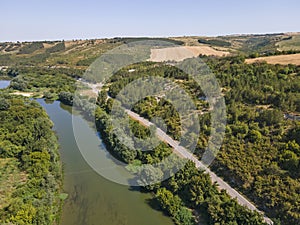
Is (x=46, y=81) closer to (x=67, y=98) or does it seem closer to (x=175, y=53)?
(x=67, y=98)

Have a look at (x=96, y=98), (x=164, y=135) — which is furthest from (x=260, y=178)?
(x=96, y=98)

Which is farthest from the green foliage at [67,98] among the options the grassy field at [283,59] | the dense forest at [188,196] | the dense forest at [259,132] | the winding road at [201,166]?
the grassy field at [283,59]

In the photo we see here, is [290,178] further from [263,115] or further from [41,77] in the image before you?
[41,77]

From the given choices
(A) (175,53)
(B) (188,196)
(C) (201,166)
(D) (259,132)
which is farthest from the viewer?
(A) (175,53)

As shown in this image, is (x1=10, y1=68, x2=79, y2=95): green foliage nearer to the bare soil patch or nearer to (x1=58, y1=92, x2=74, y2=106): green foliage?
(x1=58, y1=92, x2=74, y2=106): green foliage

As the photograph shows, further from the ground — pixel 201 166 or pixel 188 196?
pixel 201 166

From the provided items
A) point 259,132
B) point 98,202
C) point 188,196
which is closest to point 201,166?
point 188,196
